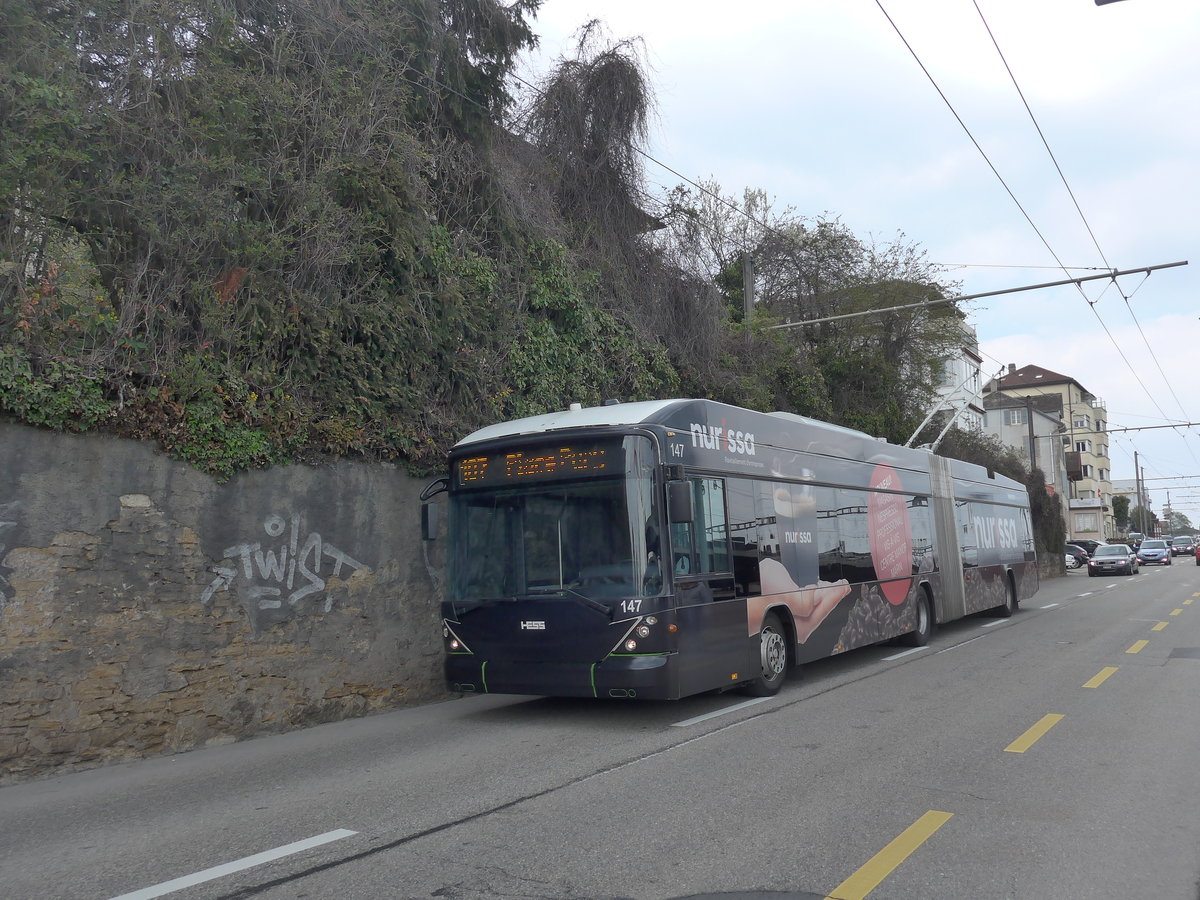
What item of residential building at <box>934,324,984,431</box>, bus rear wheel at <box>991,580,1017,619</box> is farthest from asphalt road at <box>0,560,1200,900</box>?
residential building at <box>934,324,984,431</box>

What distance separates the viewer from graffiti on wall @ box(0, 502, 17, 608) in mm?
7305

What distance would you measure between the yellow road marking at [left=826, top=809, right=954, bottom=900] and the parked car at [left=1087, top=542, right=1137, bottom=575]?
41.0 metres

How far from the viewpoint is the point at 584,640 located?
26.5 ft

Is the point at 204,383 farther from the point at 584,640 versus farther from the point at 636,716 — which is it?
the point at 636,716

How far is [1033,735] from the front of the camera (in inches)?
296

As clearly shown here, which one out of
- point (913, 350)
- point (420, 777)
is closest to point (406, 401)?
point (420, 777)

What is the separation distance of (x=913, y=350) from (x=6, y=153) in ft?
88.0

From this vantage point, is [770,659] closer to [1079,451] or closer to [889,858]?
[889,858]

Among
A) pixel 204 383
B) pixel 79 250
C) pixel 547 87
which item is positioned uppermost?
pixel 547 87

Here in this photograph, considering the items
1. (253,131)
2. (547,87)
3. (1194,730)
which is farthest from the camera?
(547,87)

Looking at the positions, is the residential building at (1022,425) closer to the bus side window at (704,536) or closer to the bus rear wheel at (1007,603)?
the bus rear wheel at (1007,603)

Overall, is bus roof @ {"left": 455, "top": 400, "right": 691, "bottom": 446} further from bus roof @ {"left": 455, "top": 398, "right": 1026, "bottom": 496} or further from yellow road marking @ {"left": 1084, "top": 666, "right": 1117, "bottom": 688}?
yellow road marking @ {"left": 1084, "top": 666, "right": 1117, "bottom": 688}

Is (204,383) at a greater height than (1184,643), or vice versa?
(204,383)

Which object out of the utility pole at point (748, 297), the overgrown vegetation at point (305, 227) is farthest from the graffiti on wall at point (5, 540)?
the utility pole at point (748, 297)
